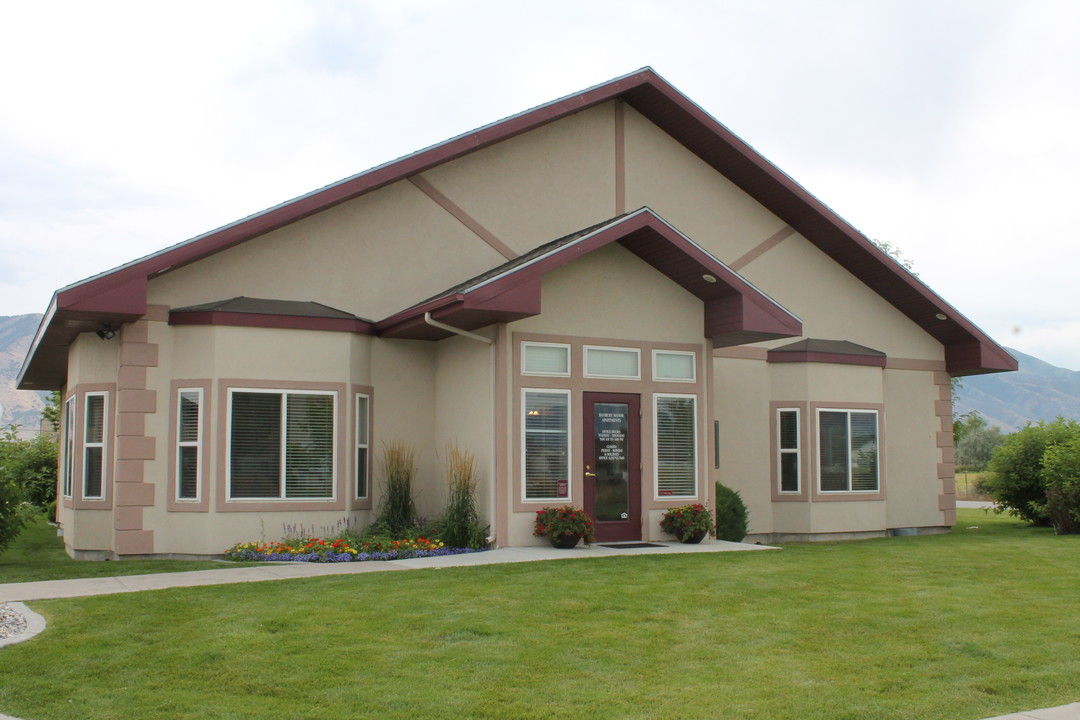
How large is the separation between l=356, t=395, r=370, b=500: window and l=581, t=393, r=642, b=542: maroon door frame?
3.12 meters

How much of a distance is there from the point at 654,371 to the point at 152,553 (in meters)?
7.27

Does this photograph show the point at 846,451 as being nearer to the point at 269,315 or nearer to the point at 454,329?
the point at 454,329

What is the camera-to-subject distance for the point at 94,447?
→ 14.3 m

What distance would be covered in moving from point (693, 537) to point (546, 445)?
2553mm

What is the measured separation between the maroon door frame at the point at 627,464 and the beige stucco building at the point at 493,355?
3 centimetres

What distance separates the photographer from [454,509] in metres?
14.1

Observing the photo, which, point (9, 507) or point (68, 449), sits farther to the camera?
point (68, 449)

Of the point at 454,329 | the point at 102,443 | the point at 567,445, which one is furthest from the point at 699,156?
the point at 102,443

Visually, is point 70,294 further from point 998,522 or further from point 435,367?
point 998,522

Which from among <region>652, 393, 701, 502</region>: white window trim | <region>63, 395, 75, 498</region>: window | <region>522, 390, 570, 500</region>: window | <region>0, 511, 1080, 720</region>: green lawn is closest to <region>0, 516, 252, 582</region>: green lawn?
<region>63, 395, 75, 498</region>: window

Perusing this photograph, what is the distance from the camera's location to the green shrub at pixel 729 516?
1596cm

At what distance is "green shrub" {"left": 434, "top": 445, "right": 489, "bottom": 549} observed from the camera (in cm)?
1390

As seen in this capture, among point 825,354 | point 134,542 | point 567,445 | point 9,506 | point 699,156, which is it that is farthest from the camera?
point 699,156

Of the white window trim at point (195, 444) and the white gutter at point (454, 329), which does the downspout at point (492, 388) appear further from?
the white window trim at point (195, 444)
